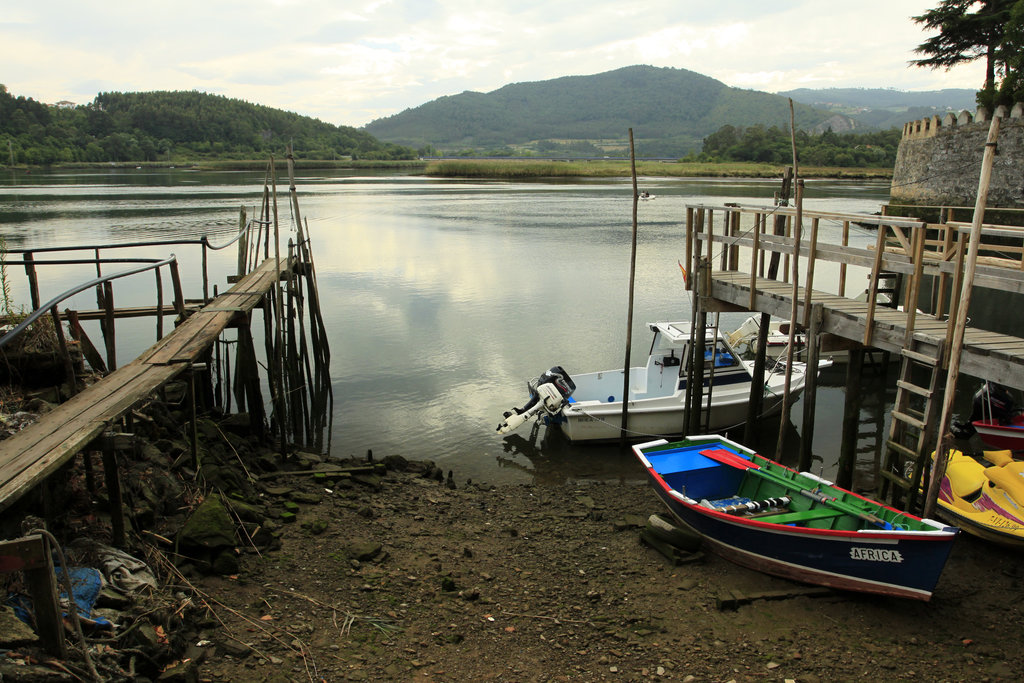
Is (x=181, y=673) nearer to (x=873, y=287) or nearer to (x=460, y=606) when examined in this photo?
(x=460, y=606)

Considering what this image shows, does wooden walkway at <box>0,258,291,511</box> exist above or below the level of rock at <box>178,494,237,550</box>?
above

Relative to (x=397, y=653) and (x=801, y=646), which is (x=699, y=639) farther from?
(x=397, y=653)

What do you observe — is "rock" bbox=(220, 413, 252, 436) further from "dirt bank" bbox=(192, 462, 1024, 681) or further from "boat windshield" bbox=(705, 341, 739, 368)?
"boat windshield" bbox=(705, 341, 739, 368)

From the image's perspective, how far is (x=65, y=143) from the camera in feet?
392

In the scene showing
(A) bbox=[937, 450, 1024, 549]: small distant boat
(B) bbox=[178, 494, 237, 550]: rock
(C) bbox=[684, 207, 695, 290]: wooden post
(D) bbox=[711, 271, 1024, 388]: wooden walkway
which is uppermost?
(C) bbox=[684, 207, 695, 290]: wooden post

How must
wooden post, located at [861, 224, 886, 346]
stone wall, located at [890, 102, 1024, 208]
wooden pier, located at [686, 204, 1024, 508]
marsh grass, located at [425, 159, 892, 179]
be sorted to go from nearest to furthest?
wooden pier, located at [686, 204, 1024, 508] → wooden post, located at [861, 224, 886, 346] → stone wall, located at [890, 102, 1024, 208] → marsh grass, located at [425, 159, 892, 179]

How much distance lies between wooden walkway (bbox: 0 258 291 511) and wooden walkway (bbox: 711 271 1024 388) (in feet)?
28.0

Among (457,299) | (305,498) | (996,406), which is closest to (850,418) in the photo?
(996,406)

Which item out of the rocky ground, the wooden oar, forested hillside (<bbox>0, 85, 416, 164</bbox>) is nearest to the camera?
the rocky ground

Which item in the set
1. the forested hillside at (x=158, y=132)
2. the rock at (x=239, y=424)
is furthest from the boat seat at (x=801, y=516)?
A: the forested hillside at (x=158, y=132)

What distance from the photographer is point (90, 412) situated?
21.4 feet

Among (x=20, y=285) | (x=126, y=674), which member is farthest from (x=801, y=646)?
(x=20, y=285)

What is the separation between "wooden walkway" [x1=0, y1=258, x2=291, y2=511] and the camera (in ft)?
17.0

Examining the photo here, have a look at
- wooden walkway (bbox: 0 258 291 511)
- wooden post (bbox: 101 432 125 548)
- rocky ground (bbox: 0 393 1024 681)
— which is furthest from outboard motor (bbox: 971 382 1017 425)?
wooden post (bbox: 101 432 125 548)
